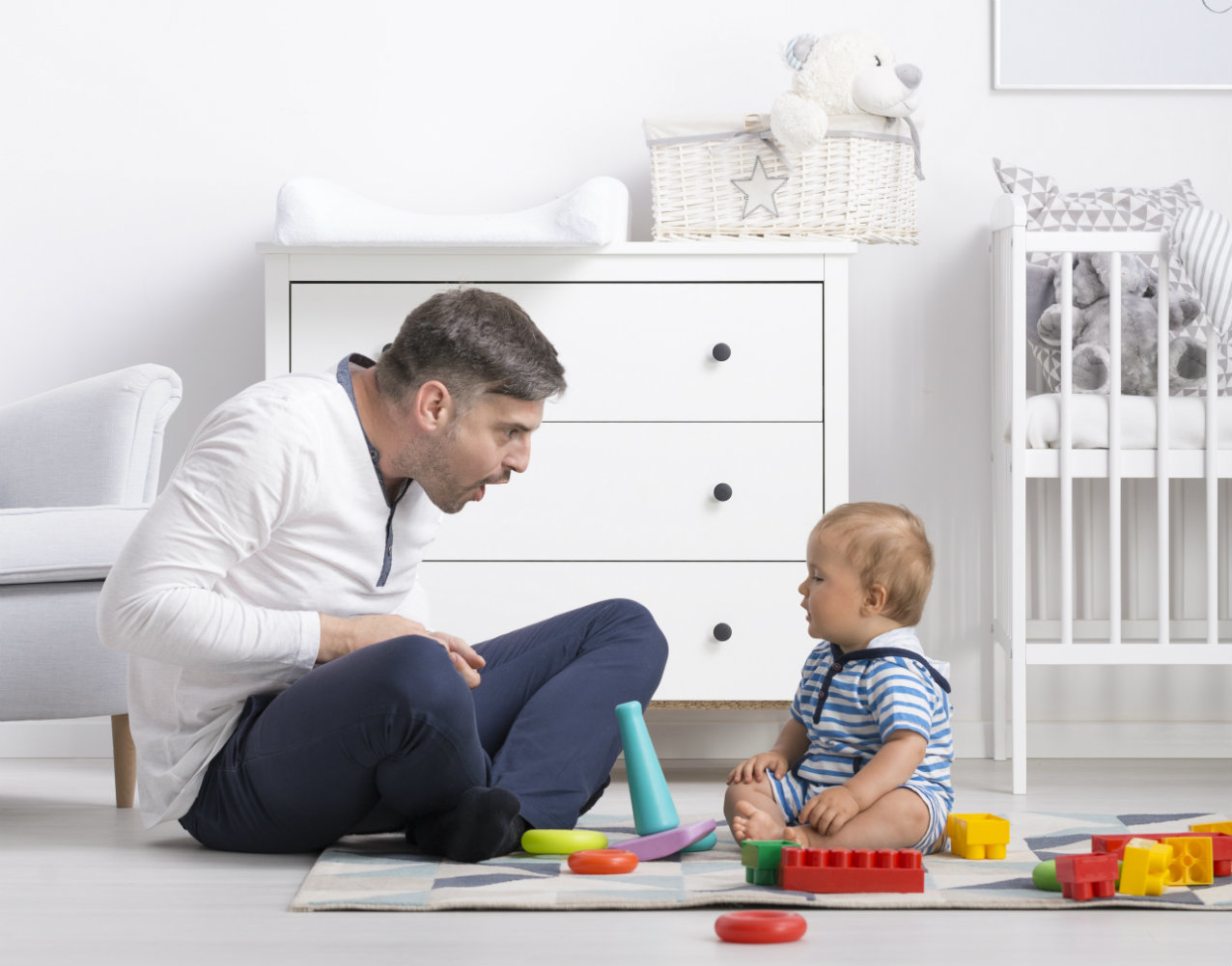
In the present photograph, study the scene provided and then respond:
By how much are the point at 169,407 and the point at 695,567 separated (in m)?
0.81

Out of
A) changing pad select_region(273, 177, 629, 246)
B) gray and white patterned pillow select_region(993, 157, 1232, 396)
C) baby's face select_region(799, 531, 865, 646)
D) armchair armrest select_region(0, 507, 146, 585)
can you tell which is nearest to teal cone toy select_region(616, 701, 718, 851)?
baby's face select_region(799, 531, 865, 646)

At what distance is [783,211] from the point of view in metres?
2.05

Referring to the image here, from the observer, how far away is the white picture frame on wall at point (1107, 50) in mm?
2361

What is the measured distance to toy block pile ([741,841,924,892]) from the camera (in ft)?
4.05

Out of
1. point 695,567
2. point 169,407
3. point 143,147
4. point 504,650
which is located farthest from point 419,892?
point 143,147

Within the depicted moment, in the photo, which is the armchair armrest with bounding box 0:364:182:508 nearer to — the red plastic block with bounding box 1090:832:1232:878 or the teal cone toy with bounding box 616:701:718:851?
the teal cone toy with bounding box 616:701:718:851

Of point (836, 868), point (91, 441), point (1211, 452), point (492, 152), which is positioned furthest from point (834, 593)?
point (492, 152)

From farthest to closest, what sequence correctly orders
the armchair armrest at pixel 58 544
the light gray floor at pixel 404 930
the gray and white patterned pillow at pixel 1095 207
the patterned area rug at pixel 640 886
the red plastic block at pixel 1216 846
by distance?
the gray and white patterned pillow at pixel 1095 207
the armchair armrest at pixel 58 544
the red plastic block at pixel 1216 846
the patterned area rug at pixel 640 886
the light gray floor at pixel 404 930

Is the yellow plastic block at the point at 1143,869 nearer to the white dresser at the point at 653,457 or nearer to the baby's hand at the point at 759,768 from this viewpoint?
the baby's hand at the point at 759,768

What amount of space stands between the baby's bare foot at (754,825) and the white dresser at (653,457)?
0.58 metres

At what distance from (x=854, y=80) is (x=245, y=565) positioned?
1214 mm

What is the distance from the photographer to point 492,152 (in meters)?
2.39

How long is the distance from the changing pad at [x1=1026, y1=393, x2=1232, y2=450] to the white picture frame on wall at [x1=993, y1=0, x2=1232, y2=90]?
0.64 m

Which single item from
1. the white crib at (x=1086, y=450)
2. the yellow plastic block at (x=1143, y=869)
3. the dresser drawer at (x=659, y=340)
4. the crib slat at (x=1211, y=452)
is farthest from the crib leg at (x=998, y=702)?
the yellow plastic block at (x=1143, y=869)
